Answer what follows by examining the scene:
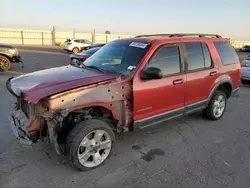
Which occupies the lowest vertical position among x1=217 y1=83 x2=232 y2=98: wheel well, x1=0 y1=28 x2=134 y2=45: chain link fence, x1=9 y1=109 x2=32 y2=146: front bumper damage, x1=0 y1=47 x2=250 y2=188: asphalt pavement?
x1=0 y1=47 x2=250 y2=188: asphalt pavement

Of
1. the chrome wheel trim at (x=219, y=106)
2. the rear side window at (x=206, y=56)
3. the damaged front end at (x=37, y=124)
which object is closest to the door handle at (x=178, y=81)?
the rear side window at (x=206, y=56)

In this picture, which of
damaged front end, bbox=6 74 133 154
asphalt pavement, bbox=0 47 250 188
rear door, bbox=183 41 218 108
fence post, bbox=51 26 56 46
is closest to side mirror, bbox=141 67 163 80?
damaged front end, bbox=6 74 133 154

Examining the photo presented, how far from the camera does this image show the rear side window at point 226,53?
5.18 meters

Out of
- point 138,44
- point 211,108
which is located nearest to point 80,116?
point 138,44

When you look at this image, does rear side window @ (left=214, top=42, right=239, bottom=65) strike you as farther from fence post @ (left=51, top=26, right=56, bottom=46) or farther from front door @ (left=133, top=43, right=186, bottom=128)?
fence post @ (left=51, top=26, right=56, bottom=46)

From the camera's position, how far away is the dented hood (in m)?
2.96

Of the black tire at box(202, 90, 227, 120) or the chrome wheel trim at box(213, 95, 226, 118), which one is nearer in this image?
the black tire at box(202, 90, 227, 120)

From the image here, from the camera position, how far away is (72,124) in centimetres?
339

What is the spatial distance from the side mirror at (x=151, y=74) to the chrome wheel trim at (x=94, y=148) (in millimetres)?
1086

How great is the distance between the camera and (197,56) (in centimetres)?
461

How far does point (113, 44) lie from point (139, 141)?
2.03 meters

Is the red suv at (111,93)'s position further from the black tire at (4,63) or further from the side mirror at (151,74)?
the black tire at (4,63)

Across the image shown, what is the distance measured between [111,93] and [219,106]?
3261mm

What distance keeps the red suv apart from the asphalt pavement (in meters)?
0.33
